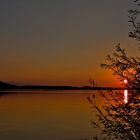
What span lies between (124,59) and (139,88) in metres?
1.03

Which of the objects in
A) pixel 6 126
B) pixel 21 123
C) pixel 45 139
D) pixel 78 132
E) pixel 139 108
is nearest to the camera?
pixel 139 108

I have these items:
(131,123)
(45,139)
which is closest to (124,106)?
(131,123)

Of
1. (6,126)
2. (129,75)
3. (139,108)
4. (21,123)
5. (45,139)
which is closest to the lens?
(139,108)

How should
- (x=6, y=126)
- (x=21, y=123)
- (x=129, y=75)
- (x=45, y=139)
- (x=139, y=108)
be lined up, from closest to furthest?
(x=139, y=108)
(x=129, y=75)
(x=45, y=139)
(x=6, y=126)
(x=21, y=123)

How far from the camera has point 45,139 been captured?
4781 cm

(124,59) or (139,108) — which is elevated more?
(124,59)

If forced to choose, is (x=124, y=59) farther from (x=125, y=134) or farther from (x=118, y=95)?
(x=125, y=134)

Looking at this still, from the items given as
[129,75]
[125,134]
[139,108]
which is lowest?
[125,134]

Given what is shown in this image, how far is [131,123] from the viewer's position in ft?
34.6

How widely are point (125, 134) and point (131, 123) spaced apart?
355 mm

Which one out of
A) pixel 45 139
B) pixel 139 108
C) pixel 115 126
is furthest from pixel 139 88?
pixel 45 139

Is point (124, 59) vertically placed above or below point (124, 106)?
above

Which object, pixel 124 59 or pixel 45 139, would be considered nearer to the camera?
pixel 124 59

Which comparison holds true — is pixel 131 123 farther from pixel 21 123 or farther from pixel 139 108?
pixel 21 123
